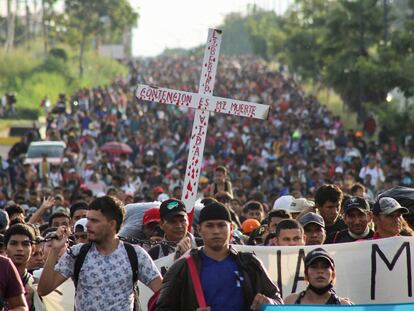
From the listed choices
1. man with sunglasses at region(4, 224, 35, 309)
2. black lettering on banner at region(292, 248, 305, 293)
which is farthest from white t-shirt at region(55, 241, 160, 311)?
black lettering on banner at region(292, 248, 305, 293)

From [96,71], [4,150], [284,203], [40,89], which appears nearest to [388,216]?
[284,203]

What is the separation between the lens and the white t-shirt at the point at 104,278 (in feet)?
25.0

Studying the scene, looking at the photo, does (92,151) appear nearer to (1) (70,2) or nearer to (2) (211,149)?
(2) (211,149)

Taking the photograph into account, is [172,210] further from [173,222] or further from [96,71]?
[96,71]

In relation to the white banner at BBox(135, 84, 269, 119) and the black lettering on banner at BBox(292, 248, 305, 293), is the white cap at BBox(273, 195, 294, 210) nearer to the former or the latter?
the white banner at BBox(135, 84, 269, 119)

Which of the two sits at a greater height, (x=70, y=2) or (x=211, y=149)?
(x=70, y=2)

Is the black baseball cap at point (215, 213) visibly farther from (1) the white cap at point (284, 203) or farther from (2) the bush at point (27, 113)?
(2) the bush at point (27, 113)

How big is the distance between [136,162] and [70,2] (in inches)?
2175

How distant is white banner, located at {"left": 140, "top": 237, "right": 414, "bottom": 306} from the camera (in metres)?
9.31

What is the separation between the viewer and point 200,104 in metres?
10.5

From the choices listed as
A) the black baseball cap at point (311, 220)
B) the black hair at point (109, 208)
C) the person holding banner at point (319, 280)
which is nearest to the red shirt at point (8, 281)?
the black hair at point (109, 208)

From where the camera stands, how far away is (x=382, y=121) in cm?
3262

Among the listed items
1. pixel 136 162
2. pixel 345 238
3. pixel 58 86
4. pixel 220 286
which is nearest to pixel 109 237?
pixel 220 286

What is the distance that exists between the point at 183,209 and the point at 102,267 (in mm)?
1667
